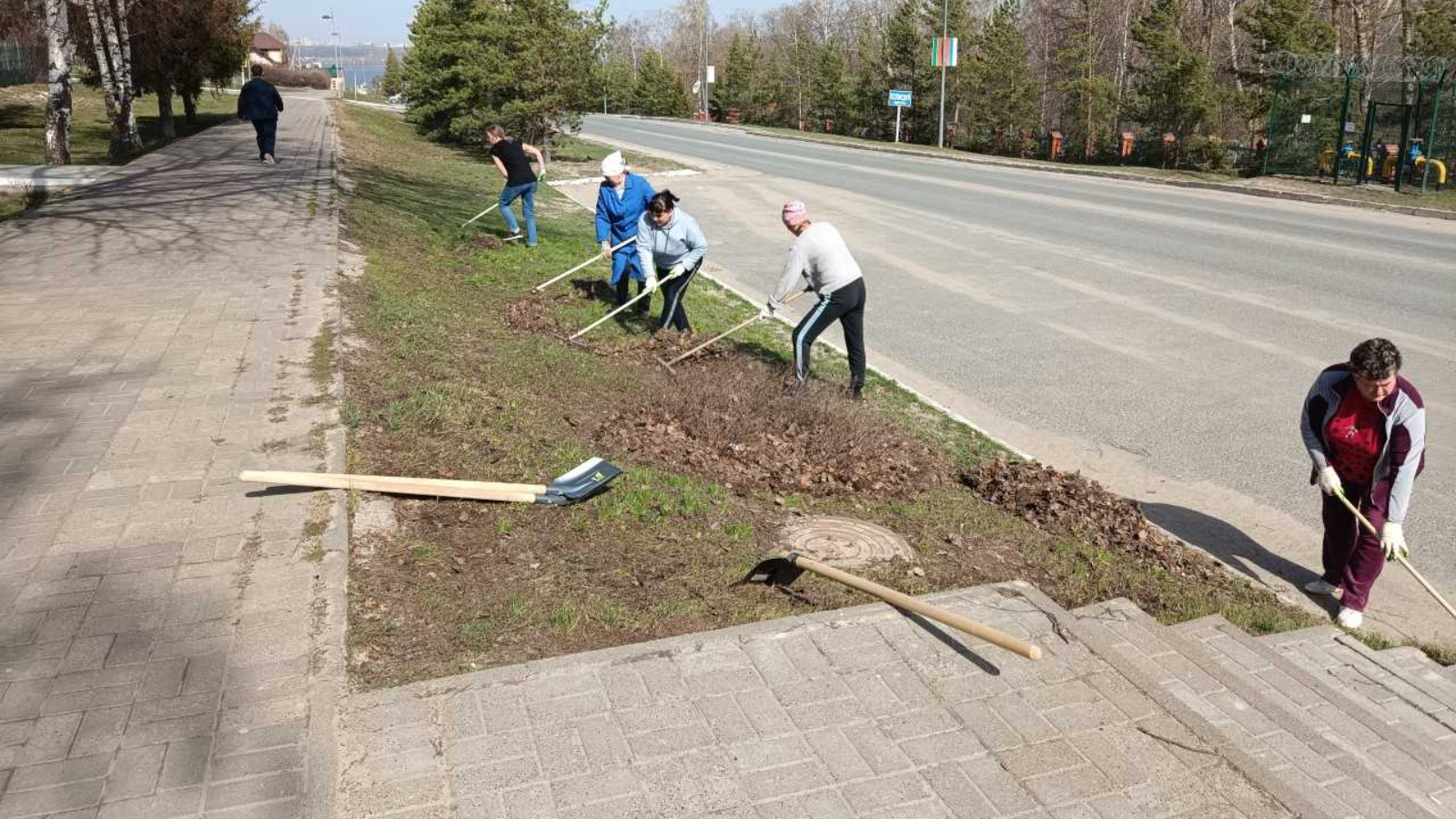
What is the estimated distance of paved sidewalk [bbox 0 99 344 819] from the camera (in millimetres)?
3494

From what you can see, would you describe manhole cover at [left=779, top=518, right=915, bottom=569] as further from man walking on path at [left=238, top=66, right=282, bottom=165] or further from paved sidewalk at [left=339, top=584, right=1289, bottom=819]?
man walking on path at [left=238, top=66, right=282, bottom=165]

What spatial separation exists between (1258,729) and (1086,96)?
1403 inches

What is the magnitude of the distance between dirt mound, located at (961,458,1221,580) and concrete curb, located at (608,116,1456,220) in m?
18.3

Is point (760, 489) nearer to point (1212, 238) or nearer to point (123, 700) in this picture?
point (123, 700)

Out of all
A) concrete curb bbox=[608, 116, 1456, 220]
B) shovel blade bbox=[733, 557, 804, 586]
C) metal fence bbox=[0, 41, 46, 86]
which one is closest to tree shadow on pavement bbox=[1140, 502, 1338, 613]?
shovel blade bbox=[733, 557, 804, 586]

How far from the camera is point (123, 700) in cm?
381

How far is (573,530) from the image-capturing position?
5.58 m

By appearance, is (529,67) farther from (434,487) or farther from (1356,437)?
(1356,437)

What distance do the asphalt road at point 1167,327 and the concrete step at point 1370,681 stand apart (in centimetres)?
67

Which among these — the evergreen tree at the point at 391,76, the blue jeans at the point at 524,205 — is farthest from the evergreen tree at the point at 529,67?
the evergreen tree at the point at 391,76

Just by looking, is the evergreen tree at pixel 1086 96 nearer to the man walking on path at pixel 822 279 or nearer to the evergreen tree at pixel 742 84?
the evergreen tree at pixel 742 84

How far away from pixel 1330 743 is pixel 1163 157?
31.4 metres

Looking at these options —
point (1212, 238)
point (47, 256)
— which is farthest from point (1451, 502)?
point (47, 256)

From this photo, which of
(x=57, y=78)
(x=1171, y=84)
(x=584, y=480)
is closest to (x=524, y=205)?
(x=584, y=480)
